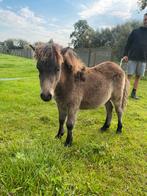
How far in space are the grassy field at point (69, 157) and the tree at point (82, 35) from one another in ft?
101

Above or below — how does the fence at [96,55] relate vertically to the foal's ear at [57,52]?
below

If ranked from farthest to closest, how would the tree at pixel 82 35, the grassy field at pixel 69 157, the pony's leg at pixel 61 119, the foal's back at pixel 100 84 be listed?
the tree at pixel 82 35
the foal's back at pixel 100 84
the pony's leg at pixel 61 119
the grassy field at pixel 69 157

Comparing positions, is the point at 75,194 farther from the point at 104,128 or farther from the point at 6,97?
the point at 6,97

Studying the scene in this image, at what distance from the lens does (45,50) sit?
2721 mm

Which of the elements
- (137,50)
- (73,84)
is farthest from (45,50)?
(137,50)

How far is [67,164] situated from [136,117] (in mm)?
2823

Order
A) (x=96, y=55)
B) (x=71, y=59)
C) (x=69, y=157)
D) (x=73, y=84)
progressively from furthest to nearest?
(x=96, y=55)
(x=73, y=84)
(x=71, y=59)
(x=69, y=157)

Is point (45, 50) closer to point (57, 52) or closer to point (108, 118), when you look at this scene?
point (57, 52)

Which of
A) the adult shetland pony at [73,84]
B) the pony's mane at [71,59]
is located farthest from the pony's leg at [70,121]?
the pony's mane at [71,59]

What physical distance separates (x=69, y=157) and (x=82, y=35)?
123 ft

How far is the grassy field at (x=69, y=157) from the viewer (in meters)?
2.23

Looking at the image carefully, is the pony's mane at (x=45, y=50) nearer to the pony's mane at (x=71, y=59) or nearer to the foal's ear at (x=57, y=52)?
the foal's ear at (x=57, y=52)

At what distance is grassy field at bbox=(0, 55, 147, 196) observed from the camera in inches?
87.9

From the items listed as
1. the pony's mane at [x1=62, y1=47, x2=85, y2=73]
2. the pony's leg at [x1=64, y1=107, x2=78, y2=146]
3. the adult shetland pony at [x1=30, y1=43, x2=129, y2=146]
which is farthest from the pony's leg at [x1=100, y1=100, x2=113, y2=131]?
the pony's mane at [x1=62, y1=47, x2=85, y2=73]
